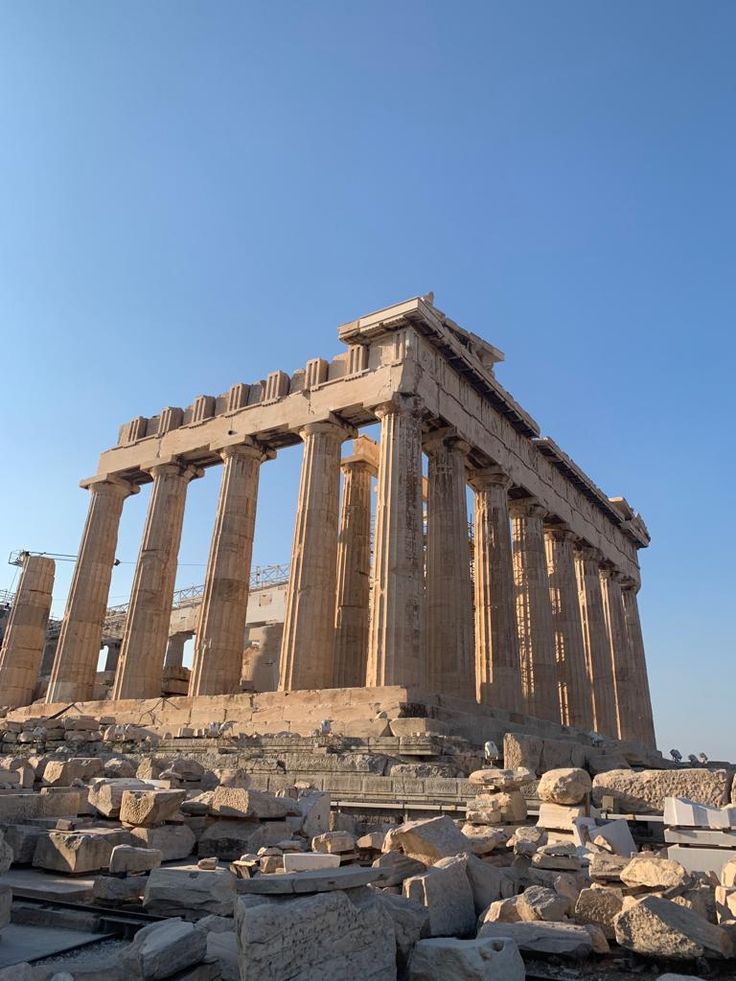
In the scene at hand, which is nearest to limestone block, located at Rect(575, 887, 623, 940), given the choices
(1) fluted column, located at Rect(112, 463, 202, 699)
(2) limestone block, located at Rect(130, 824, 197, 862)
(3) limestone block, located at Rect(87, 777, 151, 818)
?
(2) limestone block, located at Rect(130, 824, 197, 862)

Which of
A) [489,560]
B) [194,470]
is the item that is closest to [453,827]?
[489,560]

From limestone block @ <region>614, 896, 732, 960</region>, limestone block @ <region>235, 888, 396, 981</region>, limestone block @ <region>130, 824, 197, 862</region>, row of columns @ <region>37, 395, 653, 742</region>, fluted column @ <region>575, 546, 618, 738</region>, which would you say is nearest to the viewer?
limestone block @ <region>235, 888, 396, 981</region>

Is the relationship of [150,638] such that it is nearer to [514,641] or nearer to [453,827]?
[514,641]

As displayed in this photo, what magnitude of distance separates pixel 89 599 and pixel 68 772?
1750 cm

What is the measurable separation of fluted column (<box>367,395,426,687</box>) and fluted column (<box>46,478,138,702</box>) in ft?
41.6

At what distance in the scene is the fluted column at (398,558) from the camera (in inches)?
768

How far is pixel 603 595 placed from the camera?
36.0 metres

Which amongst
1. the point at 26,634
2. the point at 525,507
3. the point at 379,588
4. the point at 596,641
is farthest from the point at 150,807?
the point at 596,641

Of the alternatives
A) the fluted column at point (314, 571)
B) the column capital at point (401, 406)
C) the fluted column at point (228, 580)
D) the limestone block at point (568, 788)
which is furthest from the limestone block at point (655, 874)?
the fluted column at point (228, 580)

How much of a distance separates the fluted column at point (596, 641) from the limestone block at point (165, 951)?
29509mm

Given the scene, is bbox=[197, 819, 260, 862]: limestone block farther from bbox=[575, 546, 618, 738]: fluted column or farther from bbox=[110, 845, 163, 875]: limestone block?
bbox=[575, 546, 618, 738]: fluted column

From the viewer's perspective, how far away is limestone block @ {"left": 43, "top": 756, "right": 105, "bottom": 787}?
11.4 m

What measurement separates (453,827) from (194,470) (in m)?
23.4

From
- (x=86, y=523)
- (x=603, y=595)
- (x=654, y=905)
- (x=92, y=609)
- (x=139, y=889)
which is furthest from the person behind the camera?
(x=603, y=595)
